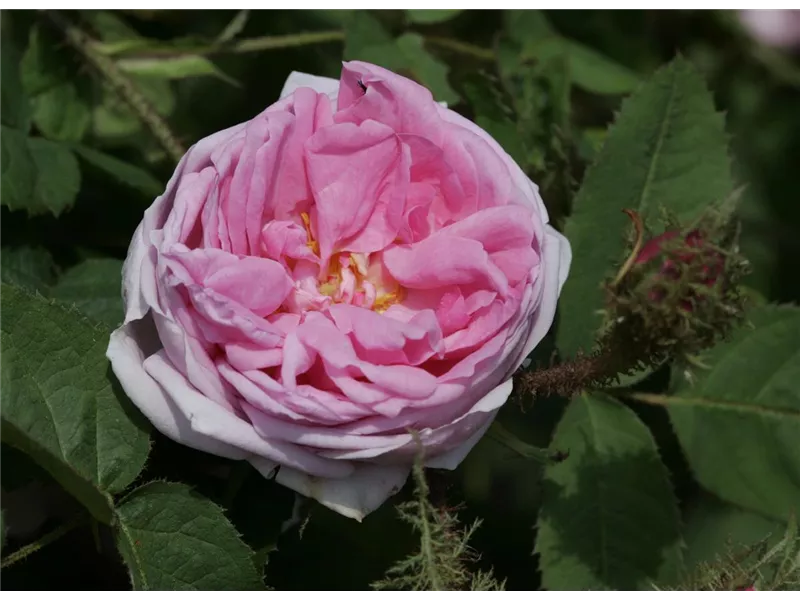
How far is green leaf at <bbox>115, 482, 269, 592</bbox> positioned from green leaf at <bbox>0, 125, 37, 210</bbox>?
1.73ft

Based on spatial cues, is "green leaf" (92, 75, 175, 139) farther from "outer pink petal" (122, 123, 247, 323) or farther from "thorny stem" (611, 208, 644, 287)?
"thorny stem" (611, 208, 644, 287)

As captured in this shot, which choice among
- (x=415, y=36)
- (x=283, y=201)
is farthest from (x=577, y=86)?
(x=283, y=201)

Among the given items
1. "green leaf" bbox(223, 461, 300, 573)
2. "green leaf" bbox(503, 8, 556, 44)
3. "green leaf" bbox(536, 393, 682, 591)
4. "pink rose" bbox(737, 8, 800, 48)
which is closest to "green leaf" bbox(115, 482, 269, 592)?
"green leaf" bbox(223, 461, 300, 573)

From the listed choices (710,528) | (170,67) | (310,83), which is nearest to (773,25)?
(710,528)

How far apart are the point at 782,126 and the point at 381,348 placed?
2109 mm

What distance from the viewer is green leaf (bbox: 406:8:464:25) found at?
6.16 ft

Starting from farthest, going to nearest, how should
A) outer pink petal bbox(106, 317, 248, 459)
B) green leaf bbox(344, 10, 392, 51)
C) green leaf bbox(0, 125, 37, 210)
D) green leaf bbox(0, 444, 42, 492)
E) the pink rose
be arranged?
the pink rose
green leaf bbox(344, 10, 392, 51)
green leaf bbox(0, 125, 37, 210)
green leaf bbox(0, 444, 42, 492)
outer pink petal bbox(106, 317, 248, 459)

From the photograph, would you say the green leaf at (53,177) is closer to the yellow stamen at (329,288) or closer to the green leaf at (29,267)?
the green leaf at (29,267)

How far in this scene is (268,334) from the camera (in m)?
1.09

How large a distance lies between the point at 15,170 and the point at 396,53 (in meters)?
0.73

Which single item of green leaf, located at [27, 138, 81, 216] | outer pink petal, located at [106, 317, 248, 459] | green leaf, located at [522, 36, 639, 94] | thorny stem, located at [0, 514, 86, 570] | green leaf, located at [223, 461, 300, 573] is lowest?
thorny stem, located at [0, 514, 86, 570]

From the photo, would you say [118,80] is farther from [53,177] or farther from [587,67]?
[587,67]

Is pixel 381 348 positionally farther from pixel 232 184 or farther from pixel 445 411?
pixel 232 184

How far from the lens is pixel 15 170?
1456 millimetres
